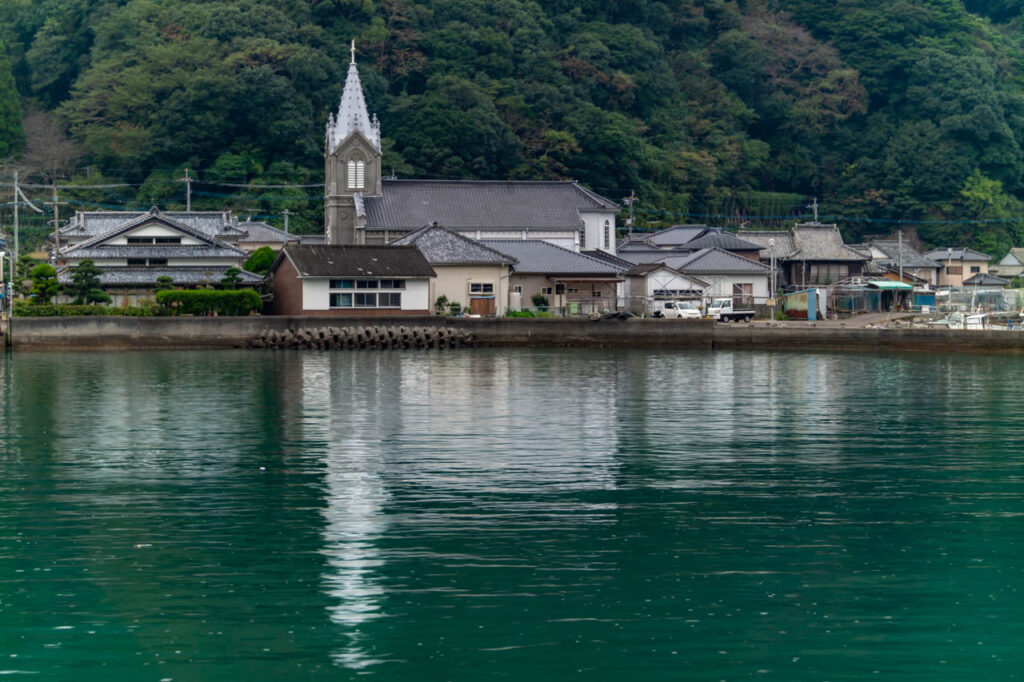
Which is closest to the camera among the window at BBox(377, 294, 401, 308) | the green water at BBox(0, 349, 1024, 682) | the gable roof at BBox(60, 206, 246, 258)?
the green water at BBox(0, 349, 1024, 682)

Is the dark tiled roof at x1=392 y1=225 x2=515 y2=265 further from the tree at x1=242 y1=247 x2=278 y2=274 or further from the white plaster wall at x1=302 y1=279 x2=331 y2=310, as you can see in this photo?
the tree at x1=242 y1=247 x2=278 y2=274

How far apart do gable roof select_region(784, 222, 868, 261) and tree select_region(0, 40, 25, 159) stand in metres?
63.7

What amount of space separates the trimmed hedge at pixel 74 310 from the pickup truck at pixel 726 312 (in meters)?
26.5

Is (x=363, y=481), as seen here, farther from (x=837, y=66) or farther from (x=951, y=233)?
(x=837, y=66)

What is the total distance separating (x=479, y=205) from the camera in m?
75.4

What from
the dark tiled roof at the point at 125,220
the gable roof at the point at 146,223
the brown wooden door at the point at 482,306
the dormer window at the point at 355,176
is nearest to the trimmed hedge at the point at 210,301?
the gable roof at the point at 146,223

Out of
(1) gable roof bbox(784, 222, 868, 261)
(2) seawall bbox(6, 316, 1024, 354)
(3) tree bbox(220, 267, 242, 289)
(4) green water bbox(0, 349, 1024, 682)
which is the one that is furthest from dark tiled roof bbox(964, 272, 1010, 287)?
(4) green water bbox(0, 349, 1024, 682)

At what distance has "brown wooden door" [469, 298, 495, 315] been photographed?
64.2 meters

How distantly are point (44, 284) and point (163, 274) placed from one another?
8078 millimetres

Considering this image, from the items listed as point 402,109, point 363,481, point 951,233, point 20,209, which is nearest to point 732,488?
point 363,481

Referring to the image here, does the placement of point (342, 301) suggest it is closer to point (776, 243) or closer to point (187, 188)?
point (776, 243)

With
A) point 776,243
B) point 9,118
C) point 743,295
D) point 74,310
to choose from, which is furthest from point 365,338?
point 9,118

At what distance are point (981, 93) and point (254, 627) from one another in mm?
120157

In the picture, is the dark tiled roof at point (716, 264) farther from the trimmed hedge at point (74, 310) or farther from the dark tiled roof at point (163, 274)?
the trimmed hedge at point (74, 310)
